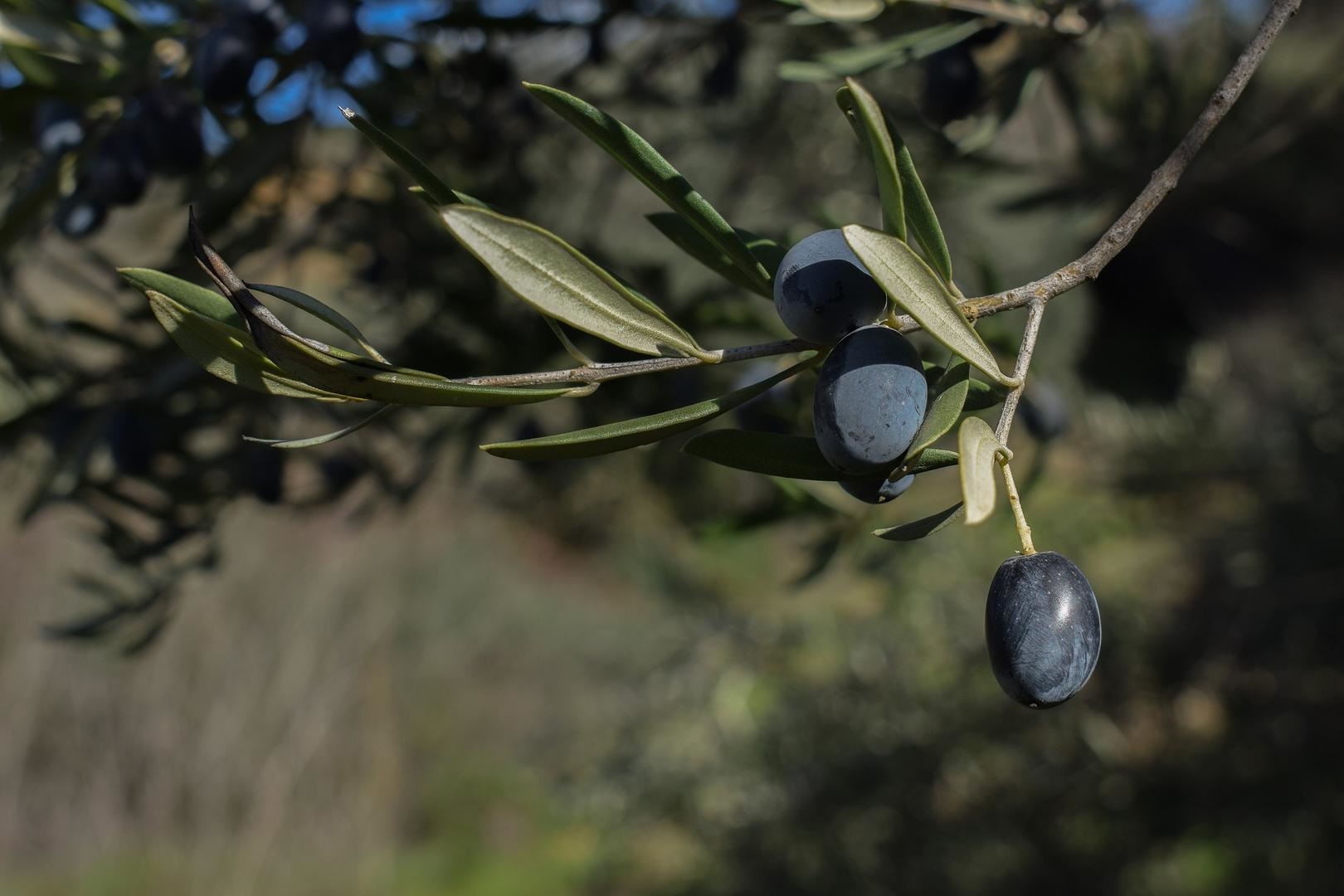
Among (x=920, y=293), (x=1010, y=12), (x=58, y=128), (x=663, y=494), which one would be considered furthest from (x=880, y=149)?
(x=663, y=494)

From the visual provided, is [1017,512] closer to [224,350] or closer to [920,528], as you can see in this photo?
[920,528]

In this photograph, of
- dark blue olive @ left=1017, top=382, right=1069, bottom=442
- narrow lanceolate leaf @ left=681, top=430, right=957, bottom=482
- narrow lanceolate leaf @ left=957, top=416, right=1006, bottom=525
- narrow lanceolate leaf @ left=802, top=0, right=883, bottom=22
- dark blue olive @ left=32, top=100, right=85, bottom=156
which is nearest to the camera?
narrow lanceolate leaf @ left=957, top=416, right=1006, bottom=525

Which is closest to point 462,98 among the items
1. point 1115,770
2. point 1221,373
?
point 1221,373

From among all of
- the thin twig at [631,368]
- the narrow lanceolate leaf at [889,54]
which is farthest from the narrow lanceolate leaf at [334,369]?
the narrow lanceolate leaf at [889,54]

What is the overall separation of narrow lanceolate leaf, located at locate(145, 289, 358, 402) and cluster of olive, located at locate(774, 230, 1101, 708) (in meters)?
0.18

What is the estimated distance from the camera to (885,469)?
403mm

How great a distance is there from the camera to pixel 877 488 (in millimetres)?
445

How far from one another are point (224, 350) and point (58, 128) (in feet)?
1.56

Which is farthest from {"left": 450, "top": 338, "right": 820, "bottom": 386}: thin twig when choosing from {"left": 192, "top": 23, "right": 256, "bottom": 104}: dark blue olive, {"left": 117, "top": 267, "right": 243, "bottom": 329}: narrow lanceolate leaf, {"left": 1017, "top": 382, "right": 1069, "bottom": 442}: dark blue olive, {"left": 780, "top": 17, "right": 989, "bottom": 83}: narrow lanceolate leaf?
{"left": 1017, "top": 382, "right": 1069, "bottom": 442}: dark blue olive

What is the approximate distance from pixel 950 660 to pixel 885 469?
2779 mm

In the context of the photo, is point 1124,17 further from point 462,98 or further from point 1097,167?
point 462,98

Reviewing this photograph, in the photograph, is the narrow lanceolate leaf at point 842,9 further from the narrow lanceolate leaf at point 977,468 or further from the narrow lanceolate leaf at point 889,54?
the narrow lanceolate leaf at point 977,468

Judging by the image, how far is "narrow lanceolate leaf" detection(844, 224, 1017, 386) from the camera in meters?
0.35

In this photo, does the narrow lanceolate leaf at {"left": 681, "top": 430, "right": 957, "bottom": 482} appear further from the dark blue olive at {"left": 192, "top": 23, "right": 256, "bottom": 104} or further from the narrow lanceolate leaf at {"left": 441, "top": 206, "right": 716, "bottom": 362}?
the dark blue olive at {"left": 192, "top": 23, "right": 256, "bottom": 104}
